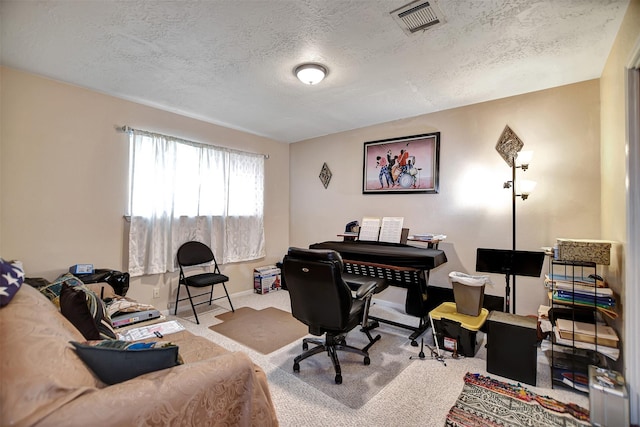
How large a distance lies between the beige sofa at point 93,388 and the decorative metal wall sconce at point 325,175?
11.9 feet

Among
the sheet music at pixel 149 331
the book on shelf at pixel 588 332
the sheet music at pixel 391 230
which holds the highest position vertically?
the sheet music at pixel 391 230

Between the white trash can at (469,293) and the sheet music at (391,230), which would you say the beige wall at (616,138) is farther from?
the sheet music at (391,230)

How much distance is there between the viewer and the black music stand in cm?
264

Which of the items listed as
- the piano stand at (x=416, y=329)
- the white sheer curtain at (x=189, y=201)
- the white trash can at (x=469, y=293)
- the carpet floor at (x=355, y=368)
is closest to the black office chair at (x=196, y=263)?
the white sheer curtain at (x=189, y=201)

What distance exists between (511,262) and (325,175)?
287 cm

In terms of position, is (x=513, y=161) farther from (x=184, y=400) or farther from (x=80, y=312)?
(x=80, y=312)

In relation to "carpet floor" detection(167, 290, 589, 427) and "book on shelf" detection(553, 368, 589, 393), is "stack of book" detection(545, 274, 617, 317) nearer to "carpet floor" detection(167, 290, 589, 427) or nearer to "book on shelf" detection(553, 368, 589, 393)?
"book on shelf" detection(553, 368, 589, 393)

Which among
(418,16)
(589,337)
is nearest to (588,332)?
(589,337)

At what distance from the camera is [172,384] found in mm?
1048

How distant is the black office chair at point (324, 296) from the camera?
212cm

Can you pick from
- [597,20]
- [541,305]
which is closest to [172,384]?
[597,20]

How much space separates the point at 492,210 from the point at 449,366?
1747mm

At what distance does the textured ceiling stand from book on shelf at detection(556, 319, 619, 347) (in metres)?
2.08

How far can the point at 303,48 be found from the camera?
7.30ft
